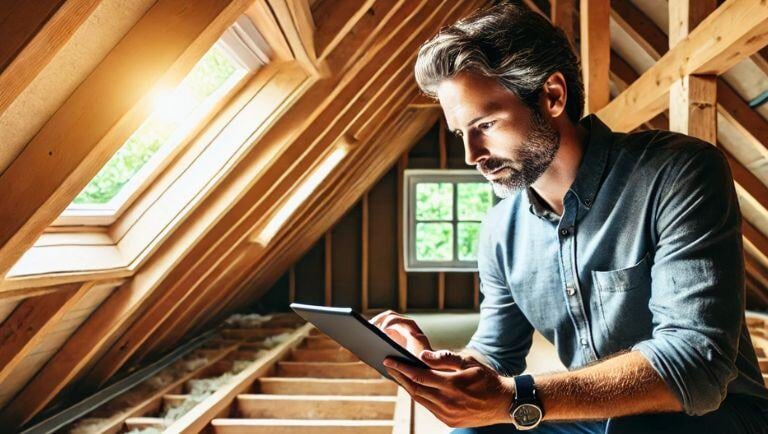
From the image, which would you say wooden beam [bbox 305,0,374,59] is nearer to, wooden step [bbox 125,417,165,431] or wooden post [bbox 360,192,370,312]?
wooden step [bbox 125,417,165,431]

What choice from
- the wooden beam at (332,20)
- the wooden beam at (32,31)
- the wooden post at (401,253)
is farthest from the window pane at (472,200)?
the wooden beam at (32,31)

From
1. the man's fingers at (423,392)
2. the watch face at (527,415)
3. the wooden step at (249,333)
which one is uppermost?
the man's fingers at (423,392)

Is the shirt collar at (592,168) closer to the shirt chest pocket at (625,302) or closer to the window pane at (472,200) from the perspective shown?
the shirt chest pocket at (625,302)

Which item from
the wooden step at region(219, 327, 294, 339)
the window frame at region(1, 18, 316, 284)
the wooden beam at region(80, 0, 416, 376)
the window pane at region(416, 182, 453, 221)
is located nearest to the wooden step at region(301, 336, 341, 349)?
the wooden step at region(219, 327, 294, 339)

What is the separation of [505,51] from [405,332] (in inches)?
28.3

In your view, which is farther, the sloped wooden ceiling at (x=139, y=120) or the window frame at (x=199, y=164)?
the window frame at (x=199, y=164)

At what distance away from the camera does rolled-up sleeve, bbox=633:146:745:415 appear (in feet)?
3.58

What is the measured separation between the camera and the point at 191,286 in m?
3.18

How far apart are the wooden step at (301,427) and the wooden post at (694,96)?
1.80m

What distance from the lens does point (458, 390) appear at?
1084mm

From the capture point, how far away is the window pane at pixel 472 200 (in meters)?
7.12

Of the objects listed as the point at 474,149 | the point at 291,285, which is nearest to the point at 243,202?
the point at 474,149

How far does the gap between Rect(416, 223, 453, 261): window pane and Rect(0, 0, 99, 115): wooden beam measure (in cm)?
631

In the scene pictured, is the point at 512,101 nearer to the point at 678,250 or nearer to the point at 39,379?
the point at 678,250
